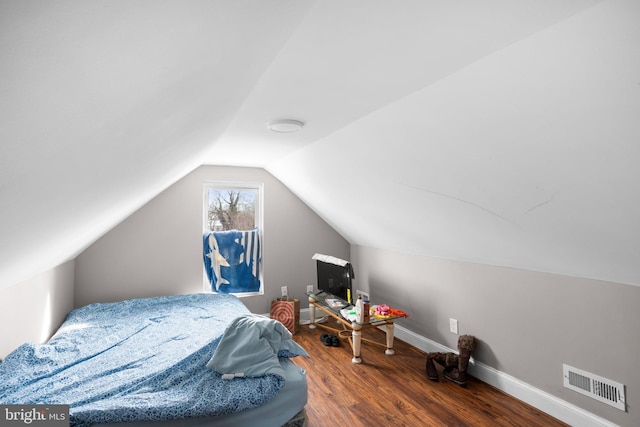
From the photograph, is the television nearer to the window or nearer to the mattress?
the window

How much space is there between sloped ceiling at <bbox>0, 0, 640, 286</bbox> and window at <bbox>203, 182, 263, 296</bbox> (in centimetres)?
203

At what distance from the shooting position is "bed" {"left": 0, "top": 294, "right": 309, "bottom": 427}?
187 centimetres

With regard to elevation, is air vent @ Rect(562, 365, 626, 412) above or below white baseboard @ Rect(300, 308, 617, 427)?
above

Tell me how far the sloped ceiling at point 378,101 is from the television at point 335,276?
1.52m

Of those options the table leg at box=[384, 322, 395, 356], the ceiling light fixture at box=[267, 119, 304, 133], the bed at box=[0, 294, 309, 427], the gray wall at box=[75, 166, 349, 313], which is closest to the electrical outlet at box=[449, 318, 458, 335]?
the table leg at box=[384, 322, 395, 356]

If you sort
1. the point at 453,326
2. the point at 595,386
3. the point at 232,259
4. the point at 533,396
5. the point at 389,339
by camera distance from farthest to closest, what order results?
the point at 232,259, the point at 389,339, the point at 453,326, the point at 533,396, the point at 595,386

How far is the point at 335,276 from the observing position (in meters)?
4.23

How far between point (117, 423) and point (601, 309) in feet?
9.97

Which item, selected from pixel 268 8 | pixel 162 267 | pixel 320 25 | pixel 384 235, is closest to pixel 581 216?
pixel 320 25

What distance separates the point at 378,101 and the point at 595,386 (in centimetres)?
240

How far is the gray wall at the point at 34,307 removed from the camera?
2219mm

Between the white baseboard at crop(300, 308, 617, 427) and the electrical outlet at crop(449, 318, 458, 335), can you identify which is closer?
the white baseboard at crop(300, 308, 617, 427)

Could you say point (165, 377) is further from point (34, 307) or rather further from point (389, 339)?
point (389, 339)

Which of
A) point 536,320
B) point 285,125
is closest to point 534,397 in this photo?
point 536,320
